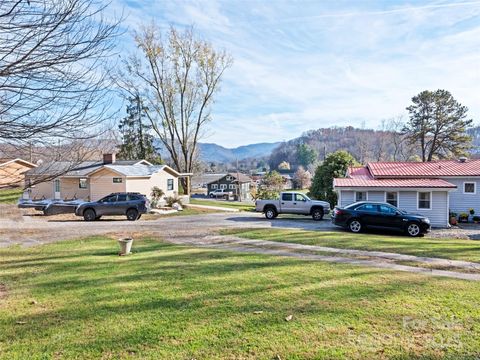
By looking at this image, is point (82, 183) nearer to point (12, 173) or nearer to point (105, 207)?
point (105, 207)

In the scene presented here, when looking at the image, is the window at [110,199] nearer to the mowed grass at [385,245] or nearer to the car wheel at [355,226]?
the mowed grass at [385,245]

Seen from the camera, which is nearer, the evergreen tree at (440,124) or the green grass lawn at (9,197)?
the green grass lawn at (9,197)

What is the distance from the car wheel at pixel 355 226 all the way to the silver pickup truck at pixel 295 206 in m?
4.93

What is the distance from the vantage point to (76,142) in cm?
573

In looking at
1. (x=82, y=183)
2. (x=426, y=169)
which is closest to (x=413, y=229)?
(x=426, y=169)

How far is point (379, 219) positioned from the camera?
16766 mm

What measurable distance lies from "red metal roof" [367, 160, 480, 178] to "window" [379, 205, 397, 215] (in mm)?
7321

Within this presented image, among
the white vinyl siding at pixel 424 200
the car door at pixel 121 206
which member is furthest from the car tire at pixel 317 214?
the car door at pixel 121 206

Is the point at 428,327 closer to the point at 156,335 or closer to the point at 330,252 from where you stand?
the point at 156,335

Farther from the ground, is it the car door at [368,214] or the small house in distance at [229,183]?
the small house in distance at [229,183]

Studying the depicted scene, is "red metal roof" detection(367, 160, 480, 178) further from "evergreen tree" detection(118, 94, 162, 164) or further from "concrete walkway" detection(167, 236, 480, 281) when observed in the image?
"evergreen tree" detection(118, 94, 162, 164)

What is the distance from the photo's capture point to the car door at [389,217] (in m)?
16.5

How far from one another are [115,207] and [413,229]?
17.0m

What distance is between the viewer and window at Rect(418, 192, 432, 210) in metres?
20.9
